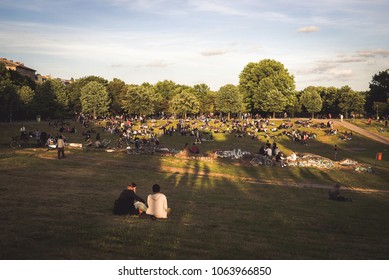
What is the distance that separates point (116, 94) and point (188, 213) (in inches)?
4587

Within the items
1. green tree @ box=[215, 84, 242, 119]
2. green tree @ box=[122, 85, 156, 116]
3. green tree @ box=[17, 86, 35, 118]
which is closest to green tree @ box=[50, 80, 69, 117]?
green tree @ box=[17, 86, 35, 118]

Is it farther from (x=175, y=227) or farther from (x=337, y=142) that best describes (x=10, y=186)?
(x=337, y=142)

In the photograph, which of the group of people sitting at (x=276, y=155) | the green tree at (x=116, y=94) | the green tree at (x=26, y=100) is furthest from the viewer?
the green tree at (x=116, y=94)

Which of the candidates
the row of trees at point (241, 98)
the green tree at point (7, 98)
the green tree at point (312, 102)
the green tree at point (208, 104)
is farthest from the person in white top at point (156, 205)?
the green tree at point (208, 104)

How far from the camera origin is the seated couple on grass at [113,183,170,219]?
39.8 feet

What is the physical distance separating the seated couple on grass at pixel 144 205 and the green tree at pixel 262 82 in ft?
262

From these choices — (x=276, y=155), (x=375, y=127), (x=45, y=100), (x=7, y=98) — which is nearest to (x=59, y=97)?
(x=45, y=100)

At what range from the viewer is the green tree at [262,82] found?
91375 mm

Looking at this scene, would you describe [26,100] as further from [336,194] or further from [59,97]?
[336,194]

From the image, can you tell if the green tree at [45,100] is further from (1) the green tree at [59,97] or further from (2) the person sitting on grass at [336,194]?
(2) the person sitting on grass at [336,194]

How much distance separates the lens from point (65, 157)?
94.2ft

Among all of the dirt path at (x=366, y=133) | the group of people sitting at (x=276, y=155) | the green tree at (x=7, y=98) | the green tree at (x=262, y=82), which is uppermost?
the green tree at (x=262, y=82)

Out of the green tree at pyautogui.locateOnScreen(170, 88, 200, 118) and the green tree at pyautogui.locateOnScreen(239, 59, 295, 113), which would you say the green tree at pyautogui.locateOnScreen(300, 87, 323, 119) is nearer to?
the green tree at pyautogui.locateOnScreen(239, 59, 295, 113)
